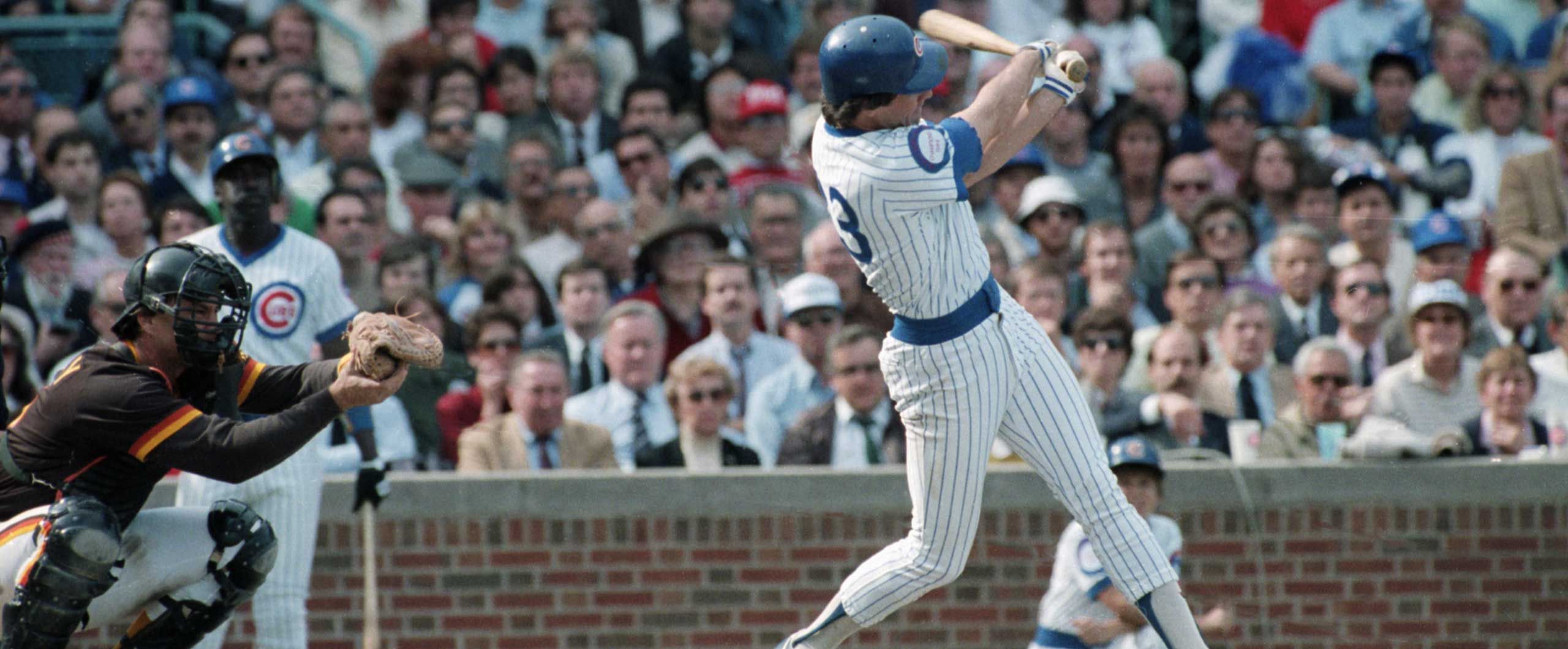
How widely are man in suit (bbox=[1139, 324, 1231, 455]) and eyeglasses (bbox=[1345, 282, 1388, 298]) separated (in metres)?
0.85

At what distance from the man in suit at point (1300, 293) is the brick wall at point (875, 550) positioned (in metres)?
1.06

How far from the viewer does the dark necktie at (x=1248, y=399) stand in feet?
26.3

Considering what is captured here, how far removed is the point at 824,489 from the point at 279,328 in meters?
2.14

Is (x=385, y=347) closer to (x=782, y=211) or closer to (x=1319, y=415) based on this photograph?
(x=1319, y=415)

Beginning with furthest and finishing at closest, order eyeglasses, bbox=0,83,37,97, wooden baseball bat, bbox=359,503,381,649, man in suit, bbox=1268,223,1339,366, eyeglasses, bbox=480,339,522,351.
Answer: eyeglasses, bbox=0,83,37,97, man in suit, bbox=1268,223,1339,366, eyeglasses, bbox=480,339,522,351, wooden baseball bat, bbox=359,503,381,649

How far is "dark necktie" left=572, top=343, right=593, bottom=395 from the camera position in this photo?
27.5ft

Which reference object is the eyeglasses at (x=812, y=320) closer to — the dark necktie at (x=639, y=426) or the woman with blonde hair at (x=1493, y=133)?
the dark necktie at (x=639, y=426)

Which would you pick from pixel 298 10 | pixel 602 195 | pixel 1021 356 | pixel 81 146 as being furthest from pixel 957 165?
pixel 298 10

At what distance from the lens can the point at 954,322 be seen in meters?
5.18

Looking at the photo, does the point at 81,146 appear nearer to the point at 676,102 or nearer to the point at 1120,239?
the point at 676,102

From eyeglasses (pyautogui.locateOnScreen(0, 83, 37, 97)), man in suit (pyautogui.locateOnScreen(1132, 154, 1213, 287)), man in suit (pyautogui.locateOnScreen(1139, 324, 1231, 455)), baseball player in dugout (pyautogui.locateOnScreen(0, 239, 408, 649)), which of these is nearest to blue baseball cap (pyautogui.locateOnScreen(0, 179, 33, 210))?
eyeglasses (pyautogui.locateOnScreen(0, 83, 37, 97))

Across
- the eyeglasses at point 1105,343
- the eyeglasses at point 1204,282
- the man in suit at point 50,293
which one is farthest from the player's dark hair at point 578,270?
the eyeglasses at point 1204,282

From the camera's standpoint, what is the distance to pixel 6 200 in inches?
371

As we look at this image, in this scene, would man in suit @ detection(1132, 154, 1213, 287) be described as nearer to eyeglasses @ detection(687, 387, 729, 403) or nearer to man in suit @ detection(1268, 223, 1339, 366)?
man in suit @ detection(1268, 223, 1339, 366)
